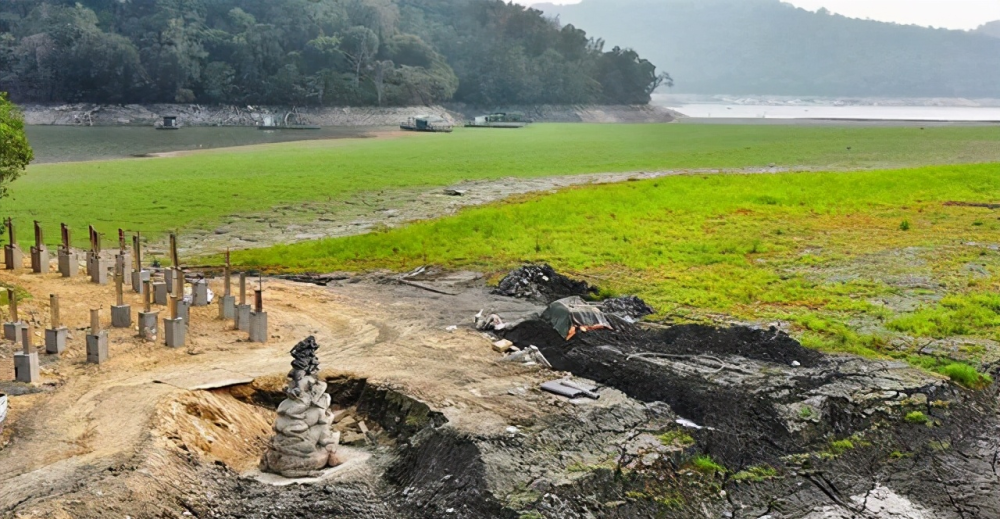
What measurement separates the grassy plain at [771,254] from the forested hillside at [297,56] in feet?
255

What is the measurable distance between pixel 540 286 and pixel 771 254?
664cm

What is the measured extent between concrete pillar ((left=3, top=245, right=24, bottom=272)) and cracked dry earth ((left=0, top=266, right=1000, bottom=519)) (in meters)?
3.49

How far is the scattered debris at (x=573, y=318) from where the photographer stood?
1426cm

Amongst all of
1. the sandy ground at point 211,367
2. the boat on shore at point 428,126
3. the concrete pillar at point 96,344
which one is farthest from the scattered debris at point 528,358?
the boat on shore at point 428,126

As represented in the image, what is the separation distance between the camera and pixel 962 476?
34.2ft

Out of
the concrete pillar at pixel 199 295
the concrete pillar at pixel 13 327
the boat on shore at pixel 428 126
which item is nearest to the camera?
the concrete pillar at pixel 13 327

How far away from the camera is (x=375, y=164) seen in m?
44.9

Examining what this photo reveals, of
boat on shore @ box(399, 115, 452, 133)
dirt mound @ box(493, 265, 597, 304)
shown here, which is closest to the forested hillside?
boat on shore @ box(399, 115, 452, 133)

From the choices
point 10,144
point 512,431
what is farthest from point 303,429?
point 10,144

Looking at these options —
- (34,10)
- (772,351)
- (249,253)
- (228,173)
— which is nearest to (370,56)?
(34,10)

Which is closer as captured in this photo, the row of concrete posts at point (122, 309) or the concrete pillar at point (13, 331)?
the row of concrete posts at point (122, 309)

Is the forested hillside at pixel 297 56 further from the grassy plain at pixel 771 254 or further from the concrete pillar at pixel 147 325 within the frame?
the concrete pillar at pixel 147 325

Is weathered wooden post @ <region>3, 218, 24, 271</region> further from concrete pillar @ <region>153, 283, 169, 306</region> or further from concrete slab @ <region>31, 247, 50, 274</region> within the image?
concrete pillar @ <region>153, 283, 169, 306</region>

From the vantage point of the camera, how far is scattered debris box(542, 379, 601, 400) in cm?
1172
